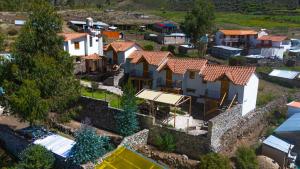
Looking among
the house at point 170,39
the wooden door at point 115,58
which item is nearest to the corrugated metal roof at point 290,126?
→ the wooden door at point 115,58

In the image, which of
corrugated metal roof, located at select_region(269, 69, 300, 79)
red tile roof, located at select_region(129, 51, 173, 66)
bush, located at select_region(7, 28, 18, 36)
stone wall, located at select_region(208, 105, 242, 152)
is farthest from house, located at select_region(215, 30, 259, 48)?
stone wall, located at select_region(208, 105, 242, 152)

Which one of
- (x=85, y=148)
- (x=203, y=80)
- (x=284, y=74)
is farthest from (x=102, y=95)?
(x=284, y=74)

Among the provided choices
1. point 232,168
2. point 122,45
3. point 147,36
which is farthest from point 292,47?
point 232,168

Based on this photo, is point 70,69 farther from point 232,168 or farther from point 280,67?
point 280,67

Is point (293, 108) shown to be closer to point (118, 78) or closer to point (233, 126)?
point (233, 126)

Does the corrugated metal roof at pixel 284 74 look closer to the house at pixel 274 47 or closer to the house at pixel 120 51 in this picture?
the house at pixel 274 47

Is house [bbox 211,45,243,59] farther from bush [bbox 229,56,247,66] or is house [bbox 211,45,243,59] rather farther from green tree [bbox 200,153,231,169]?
green tree [bbox 200,153,231,169]

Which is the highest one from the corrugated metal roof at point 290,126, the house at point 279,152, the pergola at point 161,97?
the pergola at point 161,97
